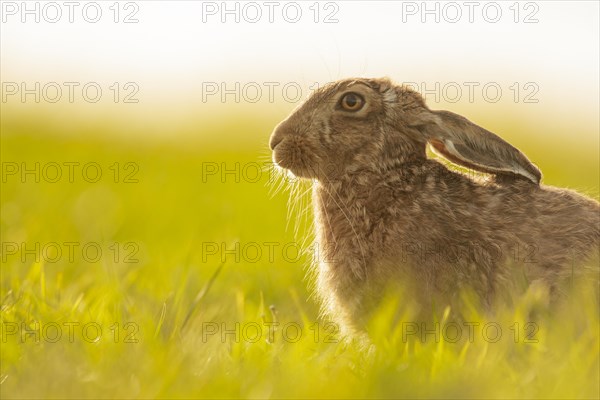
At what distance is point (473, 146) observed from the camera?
205 inches

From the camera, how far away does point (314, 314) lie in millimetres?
5961

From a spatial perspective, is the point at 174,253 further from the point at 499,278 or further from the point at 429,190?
the point at 499,278

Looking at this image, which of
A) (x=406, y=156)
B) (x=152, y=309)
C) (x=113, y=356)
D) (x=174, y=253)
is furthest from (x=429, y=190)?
(x=174, y=253)

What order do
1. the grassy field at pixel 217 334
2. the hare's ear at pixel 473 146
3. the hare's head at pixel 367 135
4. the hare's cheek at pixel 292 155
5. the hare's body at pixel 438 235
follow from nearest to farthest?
the grassy field at pixel 217 334, the hare's body at pixel 438 235, the hare's ear at pixel 473 146, the hare's head at pixel 367 135, the hare's cheek at pixel 292 155

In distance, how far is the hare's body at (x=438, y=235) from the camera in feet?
15.4

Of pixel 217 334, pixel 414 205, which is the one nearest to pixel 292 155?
pixel 414 205

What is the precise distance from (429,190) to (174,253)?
3.00m

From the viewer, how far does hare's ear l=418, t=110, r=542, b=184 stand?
511 cm

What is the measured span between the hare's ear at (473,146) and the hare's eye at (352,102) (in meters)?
0.39

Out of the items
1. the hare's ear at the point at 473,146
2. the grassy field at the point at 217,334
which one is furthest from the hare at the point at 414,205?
the grassy field at the point at 217,334

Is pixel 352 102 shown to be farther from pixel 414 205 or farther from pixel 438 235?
pixel 438 235

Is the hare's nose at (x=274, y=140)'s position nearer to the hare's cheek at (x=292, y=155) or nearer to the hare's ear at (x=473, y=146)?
the hare's cheek at (x=292, y=155)

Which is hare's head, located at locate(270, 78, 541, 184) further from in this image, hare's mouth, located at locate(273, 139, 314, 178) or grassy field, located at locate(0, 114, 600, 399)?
grassy field, located at locate(0, 114, 600, 399)

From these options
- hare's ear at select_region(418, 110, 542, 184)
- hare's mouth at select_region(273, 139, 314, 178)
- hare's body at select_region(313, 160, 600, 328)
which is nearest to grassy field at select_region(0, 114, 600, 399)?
hare's body at select_region(313, 160, 600, 328)
